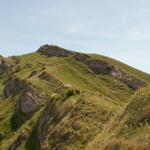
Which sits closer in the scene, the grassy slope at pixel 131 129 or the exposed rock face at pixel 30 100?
the grassy slope at pixel 131 129

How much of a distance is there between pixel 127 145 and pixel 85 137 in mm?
19573

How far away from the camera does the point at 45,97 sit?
136 meters

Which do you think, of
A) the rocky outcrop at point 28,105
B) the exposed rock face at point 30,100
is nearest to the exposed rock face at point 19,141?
the rocky outcrop at point 28,105

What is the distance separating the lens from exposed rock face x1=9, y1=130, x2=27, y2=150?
10112cm

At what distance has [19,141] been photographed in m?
102

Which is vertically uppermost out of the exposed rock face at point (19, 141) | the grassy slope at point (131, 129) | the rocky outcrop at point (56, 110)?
the grassy slope at point (131, 129)

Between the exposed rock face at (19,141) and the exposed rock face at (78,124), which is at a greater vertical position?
the exposed rock face at (78,124)

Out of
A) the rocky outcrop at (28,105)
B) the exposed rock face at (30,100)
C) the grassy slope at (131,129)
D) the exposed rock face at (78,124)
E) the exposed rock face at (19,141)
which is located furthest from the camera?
the exposed rock face at (30,100)

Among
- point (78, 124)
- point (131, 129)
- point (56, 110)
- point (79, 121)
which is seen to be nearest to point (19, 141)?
point (56, 110)

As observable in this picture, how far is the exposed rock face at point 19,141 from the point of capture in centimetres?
10112

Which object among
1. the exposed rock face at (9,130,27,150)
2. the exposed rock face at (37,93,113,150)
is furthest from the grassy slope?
the exposed rock face at (9,130,27,150)

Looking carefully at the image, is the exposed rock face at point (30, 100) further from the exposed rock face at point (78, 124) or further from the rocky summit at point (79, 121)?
the exposed rock face at point (78, 124)

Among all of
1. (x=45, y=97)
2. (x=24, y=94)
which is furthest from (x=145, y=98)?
(x=24, y=94)

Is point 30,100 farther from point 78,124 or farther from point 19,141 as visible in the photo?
point 78,124
